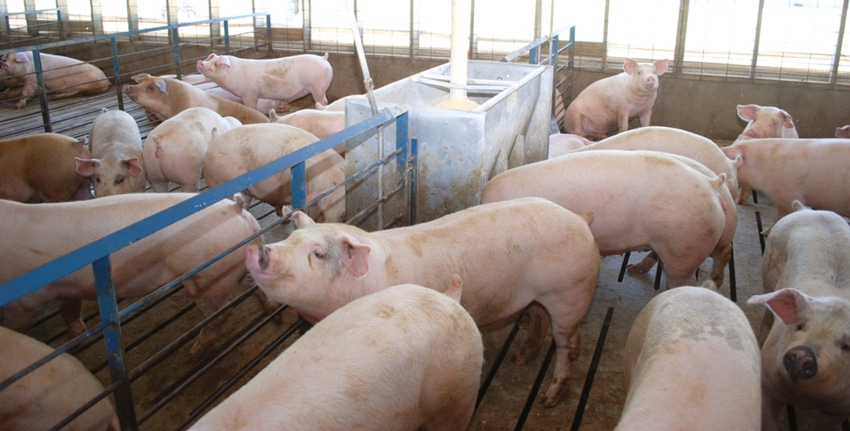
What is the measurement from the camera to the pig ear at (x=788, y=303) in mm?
2977

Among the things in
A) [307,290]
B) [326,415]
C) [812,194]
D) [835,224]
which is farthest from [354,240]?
[812,194]

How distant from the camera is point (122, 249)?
3.69m

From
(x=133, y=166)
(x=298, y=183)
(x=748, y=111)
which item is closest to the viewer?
(x=298, y=183)

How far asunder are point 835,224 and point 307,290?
308cm

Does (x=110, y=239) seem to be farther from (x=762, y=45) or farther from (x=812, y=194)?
(x=762, y=45)

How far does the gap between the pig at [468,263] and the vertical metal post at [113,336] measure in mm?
524

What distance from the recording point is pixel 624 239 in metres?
4.14

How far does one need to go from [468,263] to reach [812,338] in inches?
59.6

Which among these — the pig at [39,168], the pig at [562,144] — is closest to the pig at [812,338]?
the pig at [562,144]

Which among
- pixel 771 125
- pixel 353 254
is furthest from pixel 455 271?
pixel 771 125

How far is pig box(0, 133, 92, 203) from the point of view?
219 inches

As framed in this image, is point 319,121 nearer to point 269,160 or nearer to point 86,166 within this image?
point 269,160

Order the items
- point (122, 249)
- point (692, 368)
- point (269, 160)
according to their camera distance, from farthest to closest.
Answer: point (269, 160) < point (122, 249) < point (692, 368)

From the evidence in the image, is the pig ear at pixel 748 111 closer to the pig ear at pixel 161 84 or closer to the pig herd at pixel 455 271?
the pig herd at pixel 455 271
